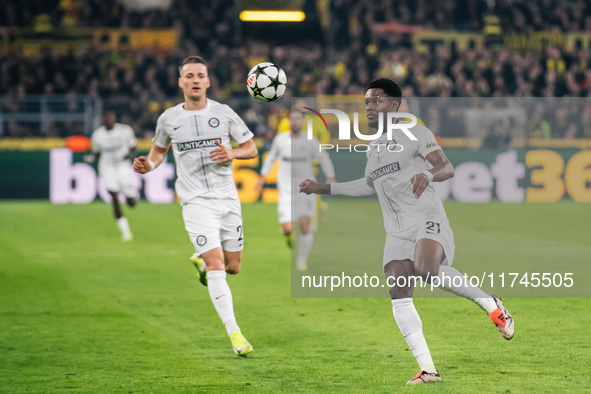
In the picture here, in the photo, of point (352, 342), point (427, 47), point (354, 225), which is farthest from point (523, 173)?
point (352, 342)

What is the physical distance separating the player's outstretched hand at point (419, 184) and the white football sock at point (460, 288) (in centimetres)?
60

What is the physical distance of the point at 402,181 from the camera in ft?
19.6

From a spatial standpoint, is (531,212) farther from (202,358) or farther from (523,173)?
(202,358)

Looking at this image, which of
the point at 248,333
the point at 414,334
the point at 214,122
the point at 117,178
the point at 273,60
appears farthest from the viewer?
the point at 273,60

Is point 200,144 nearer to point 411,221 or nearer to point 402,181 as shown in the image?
point 402,181

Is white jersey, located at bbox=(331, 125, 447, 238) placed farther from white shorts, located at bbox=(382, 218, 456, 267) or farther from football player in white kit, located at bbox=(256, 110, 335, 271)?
football player in white kit, located at bbox=(256, 110, 335, 271)

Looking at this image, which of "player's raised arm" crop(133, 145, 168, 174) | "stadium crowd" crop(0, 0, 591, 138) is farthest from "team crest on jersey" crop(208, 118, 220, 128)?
"stadium crowd" crop(0, 0, 591, 138)

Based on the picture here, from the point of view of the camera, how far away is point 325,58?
2720 centimetres

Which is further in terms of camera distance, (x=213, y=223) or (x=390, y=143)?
(x=213, y=223)

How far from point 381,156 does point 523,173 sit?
1699cm

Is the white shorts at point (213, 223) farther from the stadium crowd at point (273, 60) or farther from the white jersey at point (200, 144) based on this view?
the stadium crowd at point (273, 60)

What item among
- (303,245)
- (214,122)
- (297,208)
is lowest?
(303,245)

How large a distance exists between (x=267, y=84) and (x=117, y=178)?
28.7 ft

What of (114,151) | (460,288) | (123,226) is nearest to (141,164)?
(460,288)
